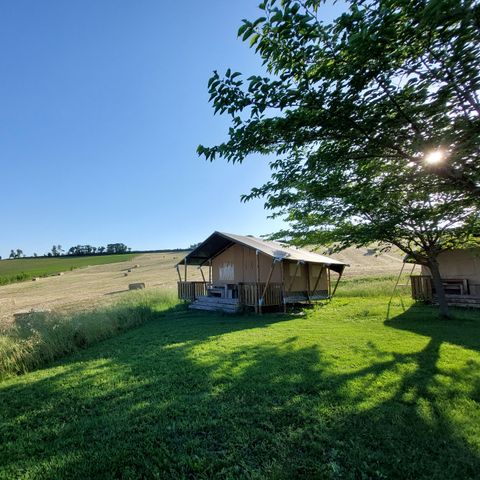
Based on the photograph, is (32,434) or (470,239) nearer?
(32,434)

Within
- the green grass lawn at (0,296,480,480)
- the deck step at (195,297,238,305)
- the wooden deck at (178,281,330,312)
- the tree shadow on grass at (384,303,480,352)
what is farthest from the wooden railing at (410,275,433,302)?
the deck step at (195,297,238,305)

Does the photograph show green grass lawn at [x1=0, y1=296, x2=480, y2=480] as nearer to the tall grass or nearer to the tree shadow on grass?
the tree shadow on grass

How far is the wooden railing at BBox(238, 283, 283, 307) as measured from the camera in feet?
50.4

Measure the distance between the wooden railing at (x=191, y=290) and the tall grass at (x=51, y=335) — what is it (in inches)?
195

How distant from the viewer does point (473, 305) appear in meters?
13.8

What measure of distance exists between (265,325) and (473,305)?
32.4ft

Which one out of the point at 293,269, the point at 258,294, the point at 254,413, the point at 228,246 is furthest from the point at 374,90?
the point at 228,246

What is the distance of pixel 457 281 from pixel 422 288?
155 centimetres

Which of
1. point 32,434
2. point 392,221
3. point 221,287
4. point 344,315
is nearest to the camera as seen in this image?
point 32,434

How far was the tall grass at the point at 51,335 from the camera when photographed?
763cm

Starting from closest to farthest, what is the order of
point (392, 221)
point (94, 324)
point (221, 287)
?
point (392, 221) → point (94, 324) → point (221, 287)

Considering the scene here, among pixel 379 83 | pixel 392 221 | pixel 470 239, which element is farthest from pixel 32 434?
pixel 470 239

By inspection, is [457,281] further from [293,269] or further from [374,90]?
[374,90]

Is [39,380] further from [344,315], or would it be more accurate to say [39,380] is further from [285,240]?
[344,315]
